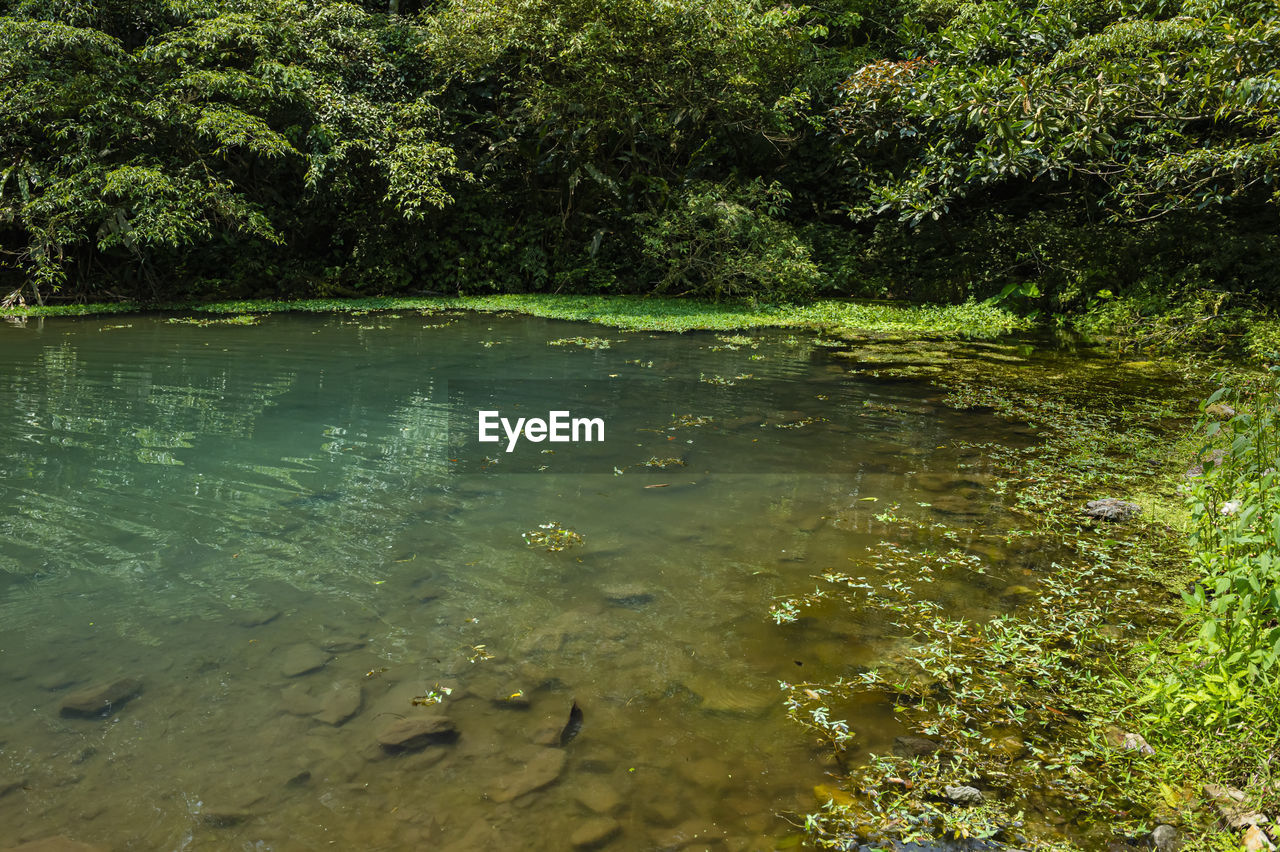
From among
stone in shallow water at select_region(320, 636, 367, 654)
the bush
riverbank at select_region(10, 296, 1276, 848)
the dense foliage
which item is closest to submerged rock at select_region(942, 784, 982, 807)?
riverbank at select_region(10, 296, 1276, 848)

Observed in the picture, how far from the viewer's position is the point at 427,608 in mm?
3570

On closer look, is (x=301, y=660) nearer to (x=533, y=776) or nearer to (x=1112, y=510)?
(x=533, y=776)

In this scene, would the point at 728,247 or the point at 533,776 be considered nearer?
the point at 533,776

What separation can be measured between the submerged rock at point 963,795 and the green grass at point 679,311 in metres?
10.3

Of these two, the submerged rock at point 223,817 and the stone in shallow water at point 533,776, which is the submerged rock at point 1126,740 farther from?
the submerged rock at point 223,817

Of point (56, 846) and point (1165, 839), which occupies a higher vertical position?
point (1165, 839)

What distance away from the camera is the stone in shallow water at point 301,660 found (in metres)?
3.07

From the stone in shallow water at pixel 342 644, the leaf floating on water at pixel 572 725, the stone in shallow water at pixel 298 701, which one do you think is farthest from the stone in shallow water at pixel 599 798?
the stone in shallow water at pixel 342 644

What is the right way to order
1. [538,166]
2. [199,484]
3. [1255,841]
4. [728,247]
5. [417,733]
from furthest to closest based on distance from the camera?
[538,166], [728,247], [199,484], [417,733], [1255,841]

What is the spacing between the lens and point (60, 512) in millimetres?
4520

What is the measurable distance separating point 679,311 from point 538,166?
18.5 ft

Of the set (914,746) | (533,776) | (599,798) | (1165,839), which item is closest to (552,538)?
(533,776)

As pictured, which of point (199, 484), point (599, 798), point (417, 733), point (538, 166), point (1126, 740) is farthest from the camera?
point (538, 166)

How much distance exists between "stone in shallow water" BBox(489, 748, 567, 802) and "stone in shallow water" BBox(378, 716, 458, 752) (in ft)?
0.99
